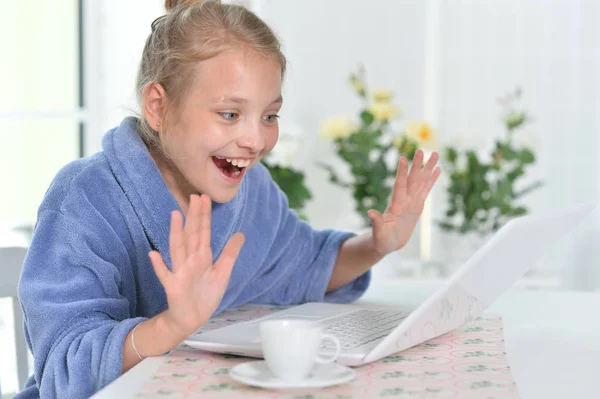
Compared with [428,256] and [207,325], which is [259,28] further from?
[428,256]

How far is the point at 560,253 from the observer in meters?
3.18

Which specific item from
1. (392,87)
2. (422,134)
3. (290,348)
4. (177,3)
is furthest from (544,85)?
(290,348)

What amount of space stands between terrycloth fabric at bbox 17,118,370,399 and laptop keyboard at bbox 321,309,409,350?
25 cm

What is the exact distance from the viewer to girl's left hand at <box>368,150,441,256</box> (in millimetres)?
1366

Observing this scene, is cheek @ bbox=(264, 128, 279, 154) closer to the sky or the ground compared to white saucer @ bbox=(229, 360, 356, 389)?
closer to the sky

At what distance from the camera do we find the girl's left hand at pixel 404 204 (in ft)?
4.48

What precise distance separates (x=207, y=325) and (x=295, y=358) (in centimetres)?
45

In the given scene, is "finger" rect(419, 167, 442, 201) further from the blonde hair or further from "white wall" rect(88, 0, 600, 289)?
"white wall" rect(88, 0, 600, 289)

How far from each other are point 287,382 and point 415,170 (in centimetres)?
66

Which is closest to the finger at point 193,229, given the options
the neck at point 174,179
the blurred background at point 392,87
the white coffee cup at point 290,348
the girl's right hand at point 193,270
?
the girl's right hand at point 193,270

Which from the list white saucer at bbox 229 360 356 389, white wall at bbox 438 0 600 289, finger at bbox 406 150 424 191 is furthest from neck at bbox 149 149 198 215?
white wall at bbox 438 0 600 289

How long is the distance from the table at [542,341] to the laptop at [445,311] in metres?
0.09

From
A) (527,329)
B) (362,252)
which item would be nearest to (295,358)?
(527,329)

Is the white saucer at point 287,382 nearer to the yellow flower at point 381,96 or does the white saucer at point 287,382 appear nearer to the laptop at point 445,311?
the laptop at point 445,311
